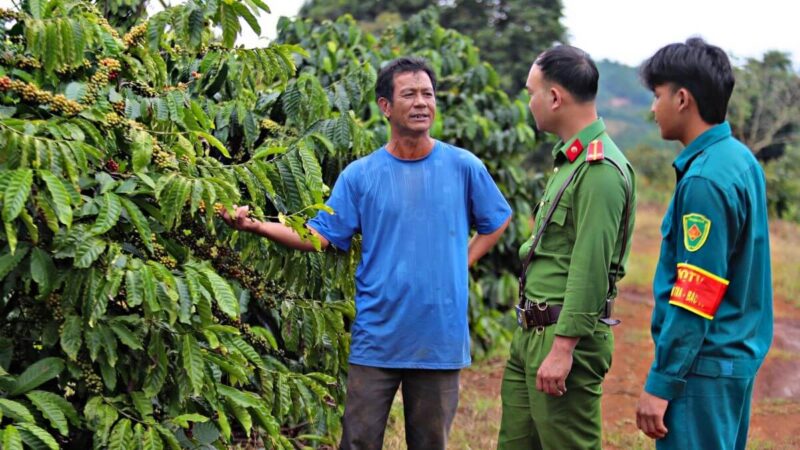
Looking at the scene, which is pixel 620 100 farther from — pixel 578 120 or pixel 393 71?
pixel 578 120

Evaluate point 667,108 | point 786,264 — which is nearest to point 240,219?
point 667,108

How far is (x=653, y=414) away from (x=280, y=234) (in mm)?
1346

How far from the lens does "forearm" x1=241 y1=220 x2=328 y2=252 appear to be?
3.12m

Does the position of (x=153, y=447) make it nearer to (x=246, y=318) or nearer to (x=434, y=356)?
(x=434, y=356)

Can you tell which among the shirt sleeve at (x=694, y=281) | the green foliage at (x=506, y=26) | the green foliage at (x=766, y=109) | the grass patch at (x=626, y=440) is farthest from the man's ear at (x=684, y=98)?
the green foliage at (x=766, y=109)

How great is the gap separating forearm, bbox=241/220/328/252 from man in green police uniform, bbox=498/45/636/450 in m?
0.75

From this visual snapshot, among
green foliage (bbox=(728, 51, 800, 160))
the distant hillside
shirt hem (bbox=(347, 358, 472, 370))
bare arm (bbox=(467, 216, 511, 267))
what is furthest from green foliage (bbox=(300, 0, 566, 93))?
the distant hillside

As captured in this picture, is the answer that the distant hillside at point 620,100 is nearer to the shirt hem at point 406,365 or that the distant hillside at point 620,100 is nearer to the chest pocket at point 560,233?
the shirt hem at point 406,365

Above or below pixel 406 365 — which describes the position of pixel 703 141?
above

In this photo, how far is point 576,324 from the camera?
2748mm

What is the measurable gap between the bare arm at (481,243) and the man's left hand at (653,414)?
121 cm

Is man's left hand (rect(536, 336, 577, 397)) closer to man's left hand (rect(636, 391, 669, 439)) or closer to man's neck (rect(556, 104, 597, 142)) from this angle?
man's left hand (rect(636, 391, 669, 439))

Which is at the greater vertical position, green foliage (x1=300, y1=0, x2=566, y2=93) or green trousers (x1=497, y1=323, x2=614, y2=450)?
green foliage (x1=300, y1=0, x2=566, y2=93)

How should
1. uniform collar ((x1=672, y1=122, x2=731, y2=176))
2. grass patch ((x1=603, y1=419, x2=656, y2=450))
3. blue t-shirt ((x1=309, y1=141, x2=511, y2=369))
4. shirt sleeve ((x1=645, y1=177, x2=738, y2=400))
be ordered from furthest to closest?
grass patch ((x1=603, y1=419, x2=656, y2=450))
blue t-shirt ((x1=309, y1=141, x2=511, y2=369))
uniform collar ((x1=672, y1=122, x2=731, y2=176))
shirt sleeve ((x1=645, y1=177, x2=738, y2=400))
